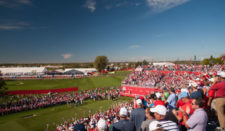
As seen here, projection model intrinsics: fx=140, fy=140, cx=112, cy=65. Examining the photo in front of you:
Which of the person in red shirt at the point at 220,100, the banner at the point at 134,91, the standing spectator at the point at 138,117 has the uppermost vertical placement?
the person in red shirt at the point at 220,100

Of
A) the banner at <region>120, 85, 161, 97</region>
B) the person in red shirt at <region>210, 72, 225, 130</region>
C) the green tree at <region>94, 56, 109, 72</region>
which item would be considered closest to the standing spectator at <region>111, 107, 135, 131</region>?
the person in red shirt at <region>210, 72, 225, 130</region>

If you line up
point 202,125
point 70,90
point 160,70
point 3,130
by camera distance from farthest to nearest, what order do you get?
point 160,70 → point 70,90 → point 3,130 → point 202,125

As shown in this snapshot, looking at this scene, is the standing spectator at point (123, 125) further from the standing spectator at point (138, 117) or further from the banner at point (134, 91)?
the banner at point (134, 91)

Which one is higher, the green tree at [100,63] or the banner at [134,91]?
the green tree at [100,63]

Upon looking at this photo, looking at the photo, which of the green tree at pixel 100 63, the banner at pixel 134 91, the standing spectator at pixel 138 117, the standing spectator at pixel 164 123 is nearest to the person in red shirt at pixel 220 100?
the standing spectator at pixel 138 117

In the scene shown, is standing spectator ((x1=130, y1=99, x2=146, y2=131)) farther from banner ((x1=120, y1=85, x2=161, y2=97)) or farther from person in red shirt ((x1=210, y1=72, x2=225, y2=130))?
banner ((x1=120, y1=85, x2=161, y2=97))

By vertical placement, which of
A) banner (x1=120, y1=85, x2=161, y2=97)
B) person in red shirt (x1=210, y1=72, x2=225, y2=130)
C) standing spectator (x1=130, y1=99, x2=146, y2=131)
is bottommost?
banner (x1=120, y1=85, x2=161, y2=97)

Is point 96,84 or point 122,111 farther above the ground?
point 122,111

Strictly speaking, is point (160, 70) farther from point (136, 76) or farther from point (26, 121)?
point (26, 121)

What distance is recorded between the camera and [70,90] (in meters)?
37.7

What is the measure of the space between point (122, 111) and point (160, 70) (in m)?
39.8

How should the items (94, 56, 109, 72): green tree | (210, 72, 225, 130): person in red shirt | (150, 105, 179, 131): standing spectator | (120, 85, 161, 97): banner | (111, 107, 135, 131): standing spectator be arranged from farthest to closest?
(94, 56, 109, 72): green tree, (120, 85, 161, 97): banner, (210, 72, 225, 130): person in red shirt, (111, 107, 135, 131): standing spectator, (150, 105, 179, 131): standing spectator

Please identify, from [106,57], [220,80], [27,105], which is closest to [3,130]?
[27,105]

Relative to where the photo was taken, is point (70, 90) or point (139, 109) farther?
point (70, 90)
